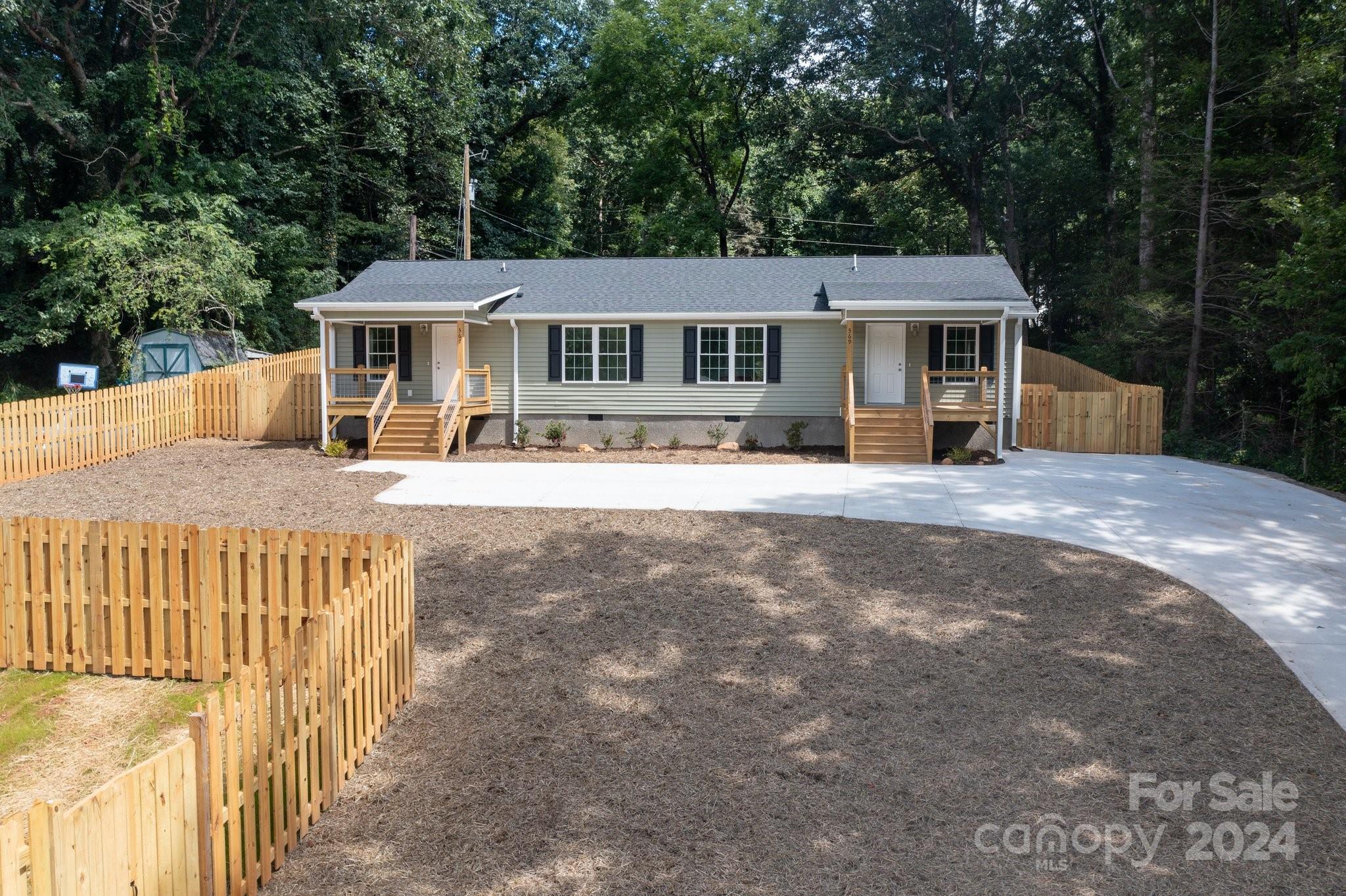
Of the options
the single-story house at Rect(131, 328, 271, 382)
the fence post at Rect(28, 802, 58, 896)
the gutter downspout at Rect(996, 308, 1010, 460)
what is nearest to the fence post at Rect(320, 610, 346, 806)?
the fence post at Rect(28, 802, 58, 896)

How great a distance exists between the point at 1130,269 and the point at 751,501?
20594 millimetres

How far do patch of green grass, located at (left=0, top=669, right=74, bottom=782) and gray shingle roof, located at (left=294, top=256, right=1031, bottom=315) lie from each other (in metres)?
14.2

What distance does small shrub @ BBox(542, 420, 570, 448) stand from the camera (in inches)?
846

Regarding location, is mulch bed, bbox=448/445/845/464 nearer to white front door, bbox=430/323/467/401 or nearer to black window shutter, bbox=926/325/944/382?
white front door, bbox=430/323/467/401

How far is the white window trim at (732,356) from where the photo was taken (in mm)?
21344

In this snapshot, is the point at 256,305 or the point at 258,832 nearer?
the point at 258,832

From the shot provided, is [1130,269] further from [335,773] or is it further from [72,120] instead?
[72,120]

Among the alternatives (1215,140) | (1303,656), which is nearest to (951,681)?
(1303,656)

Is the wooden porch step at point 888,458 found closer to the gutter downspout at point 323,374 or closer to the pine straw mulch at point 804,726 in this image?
the pine straw mulch at point 804,726

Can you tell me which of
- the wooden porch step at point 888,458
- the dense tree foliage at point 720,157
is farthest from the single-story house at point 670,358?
the dense tree foliage at point 720,157

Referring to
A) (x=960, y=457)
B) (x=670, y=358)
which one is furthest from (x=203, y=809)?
(x=670, y=358)

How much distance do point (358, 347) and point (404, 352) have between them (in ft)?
3.95

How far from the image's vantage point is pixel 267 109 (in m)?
32.2

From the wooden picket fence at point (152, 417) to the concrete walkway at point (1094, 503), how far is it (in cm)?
517
